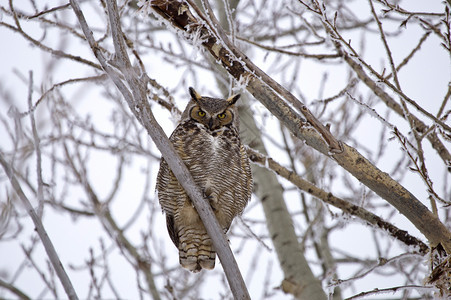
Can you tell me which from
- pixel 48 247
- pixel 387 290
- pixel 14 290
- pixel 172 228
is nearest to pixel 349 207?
pixel 387 290

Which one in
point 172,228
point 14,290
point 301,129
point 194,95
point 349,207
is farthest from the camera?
point 194,95

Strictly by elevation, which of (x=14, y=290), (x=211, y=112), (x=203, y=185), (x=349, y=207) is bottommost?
(x=14, y=290)

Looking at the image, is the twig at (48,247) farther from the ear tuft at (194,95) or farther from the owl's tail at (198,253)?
the ear tuft at (194,95)

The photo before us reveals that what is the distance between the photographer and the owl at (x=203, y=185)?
271 centimetres

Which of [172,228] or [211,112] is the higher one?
[211,112]

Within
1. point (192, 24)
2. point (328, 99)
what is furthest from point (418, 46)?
point (192, 24)

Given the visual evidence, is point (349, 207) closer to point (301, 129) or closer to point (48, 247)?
point (301, 129)

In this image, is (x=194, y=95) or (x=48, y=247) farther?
(x=194, y=95)

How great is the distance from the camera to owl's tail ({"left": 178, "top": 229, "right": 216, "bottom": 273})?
270cm

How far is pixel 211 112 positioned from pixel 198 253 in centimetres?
96

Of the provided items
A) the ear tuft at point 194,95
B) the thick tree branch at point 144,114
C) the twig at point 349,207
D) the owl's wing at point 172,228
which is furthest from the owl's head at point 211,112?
the thick tree branch at point 144,114

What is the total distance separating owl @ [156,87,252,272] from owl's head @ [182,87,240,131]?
5 centimetres

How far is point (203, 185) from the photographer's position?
273cm

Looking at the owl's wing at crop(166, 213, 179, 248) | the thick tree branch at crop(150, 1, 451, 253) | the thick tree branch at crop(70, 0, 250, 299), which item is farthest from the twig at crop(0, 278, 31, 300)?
the thick tree branch at crop(150, 1, 451, 253)
